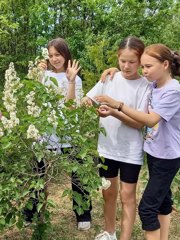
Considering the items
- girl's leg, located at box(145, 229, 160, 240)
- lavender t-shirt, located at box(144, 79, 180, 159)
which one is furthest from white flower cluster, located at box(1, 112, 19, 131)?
girl's leg, located at box(145, 229, 160, 240)

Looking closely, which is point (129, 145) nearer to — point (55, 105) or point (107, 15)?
point (55, 105)

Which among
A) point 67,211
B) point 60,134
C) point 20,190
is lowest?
point 67,211

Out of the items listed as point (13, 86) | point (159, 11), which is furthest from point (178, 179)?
point (159, 11)

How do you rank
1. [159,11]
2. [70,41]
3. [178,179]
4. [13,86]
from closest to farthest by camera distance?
1. [13,86]
2. [178,179]
3. [70,41]
4. [159,11]

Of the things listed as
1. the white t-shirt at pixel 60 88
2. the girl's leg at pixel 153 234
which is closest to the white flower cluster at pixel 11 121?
the white t-shirt at pixel 60 88

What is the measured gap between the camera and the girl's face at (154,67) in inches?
99.7

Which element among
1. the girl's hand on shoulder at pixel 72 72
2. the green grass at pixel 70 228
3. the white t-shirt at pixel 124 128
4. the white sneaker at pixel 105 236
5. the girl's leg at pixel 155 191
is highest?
the girl's hand on shoulder at pixel 72 72

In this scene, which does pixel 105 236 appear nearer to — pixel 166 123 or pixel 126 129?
pixel 126 129

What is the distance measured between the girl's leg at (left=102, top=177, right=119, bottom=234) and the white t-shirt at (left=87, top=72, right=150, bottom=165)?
27 centimetres

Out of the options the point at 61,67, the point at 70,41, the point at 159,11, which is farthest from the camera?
the point at 159,11

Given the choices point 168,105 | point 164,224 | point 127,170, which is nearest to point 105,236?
point 164,224

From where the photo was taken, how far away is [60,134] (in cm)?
246

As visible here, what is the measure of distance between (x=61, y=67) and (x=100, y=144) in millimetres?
717

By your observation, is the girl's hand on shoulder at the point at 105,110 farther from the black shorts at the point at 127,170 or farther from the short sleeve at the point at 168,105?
the black shorts at the point at 127,170
